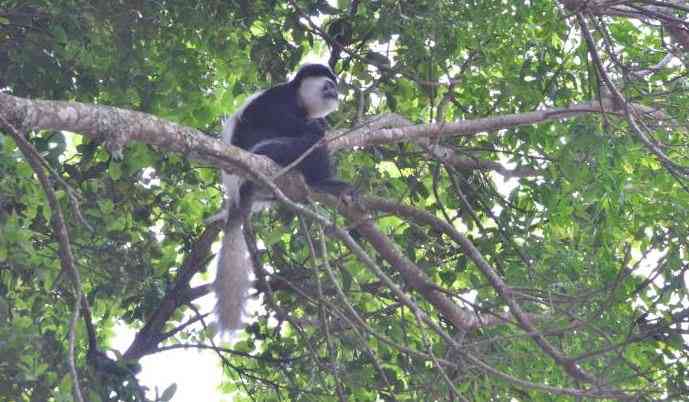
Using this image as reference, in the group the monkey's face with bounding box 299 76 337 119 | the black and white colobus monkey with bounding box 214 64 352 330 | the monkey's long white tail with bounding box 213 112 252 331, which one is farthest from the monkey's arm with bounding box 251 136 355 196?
the monkey's face with bounding box 299 76 337 119

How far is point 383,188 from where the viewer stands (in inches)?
172

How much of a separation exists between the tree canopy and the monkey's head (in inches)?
6.9

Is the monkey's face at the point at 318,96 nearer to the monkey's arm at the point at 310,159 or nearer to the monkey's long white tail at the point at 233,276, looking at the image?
the monkey's arm at the point at 310,159

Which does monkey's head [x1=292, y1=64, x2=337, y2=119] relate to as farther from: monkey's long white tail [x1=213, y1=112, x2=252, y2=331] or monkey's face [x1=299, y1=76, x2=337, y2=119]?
monkey's long white tail [x1=213, y1=112, x2=252, y2=331]

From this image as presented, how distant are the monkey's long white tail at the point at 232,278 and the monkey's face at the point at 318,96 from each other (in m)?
1.18

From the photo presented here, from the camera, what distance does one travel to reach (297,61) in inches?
177

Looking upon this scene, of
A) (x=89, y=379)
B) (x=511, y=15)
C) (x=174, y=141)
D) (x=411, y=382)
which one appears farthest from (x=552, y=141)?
(x=89, y=379)

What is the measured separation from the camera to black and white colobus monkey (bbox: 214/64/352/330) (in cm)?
377

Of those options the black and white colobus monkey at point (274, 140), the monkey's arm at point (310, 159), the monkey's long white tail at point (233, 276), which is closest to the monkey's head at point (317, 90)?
the black and white colobus monkey at point (274, 140)

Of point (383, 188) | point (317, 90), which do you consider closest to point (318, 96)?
point (317, 90)

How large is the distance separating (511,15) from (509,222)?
1136mm

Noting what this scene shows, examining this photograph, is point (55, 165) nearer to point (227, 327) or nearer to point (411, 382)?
point (227, 327)

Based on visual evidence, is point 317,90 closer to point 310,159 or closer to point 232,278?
point 310,159

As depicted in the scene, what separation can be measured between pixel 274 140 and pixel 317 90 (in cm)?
60
